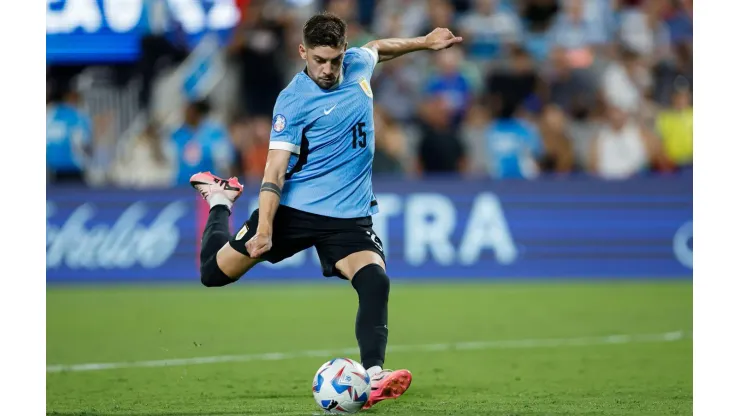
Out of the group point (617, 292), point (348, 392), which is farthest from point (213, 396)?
point (617, 292)

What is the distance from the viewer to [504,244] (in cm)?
1576

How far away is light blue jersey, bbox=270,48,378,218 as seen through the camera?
7383mm

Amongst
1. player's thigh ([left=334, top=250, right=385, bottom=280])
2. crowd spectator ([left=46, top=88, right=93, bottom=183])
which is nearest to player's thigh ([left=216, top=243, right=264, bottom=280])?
player's thigh ([left=334, top=250, right=385, bottom=280])

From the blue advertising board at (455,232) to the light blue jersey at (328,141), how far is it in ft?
26.0

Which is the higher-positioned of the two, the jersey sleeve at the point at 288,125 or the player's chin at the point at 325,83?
Result: the player's chin at the point at 325,83

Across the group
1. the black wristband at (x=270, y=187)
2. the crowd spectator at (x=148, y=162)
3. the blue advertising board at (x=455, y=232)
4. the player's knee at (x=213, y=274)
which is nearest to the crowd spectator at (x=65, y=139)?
the crowd spectator at (x=148, y=162)

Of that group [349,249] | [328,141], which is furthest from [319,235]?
[328,141]

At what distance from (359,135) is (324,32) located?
2.57 ft

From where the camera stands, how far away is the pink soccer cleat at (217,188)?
8445 millimetres

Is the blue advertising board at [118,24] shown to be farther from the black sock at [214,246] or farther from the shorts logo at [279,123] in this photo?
the shorts logo at [279,123]

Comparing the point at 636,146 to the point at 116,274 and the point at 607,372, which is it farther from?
the point at 607,372

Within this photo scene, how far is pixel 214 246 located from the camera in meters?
8.01

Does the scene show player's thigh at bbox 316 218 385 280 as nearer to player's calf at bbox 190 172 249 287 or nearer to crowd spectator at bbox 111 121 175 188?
player's calf at bbox 190 172 249 287
